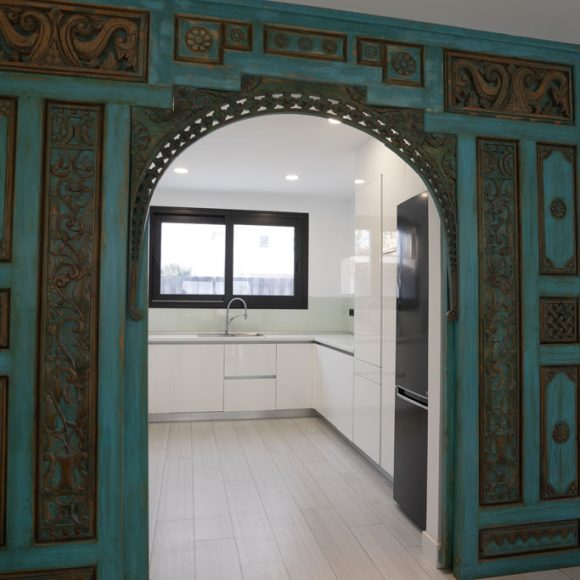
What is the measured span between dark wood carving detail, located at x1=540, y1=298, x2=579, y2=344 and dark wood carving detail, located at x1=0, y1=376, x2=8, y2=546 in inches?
93.3

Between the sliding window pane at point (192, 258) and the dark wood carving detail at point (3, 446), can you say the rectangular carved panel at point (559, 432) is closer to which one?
the dark wood carving detail at point (3, 446)

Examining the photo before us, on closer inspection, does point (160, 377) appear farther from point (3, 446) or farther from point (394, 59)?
point (394, 59)

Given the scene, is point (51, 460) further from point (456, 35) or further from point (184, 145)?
point (456, 35)

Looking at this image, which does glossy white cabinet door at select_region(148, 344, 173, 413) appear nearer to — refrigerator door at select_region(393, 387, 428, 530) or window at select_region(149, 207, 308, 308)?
window at select_region(149, 207, 308, 308)

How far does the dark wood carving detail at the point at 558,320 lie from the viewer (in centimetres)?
231

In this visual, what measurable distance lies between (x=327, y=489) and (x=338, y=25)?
9.23 ft

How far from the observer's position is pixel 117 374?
74.0 inches

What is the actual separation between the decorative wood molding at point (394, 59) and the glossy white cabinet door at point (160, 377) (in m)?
3.51

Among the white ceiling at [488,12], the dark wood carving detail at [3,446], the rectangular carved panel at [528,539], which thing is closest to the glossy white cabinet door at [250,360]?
the rectangular carved panel at [528,539]

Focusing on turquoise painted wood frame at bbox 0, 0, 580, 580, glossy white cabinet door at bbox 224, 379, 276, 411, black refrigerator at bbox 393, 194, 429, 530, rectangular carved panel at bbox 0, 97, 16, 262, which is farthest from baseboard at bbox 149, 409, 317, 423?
rectangular carved panel at bbox 0, 97, 16, 262

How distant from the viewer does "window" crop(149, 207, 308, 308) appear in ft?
18.0

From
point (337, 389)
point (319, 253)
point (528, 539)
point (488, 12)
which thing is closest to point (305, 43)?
point (488, 12)

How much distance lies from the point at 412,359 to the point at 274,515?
126cm

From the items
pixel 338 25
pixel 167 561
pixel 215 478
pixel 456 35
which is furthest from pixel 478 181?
pixel 215 478
